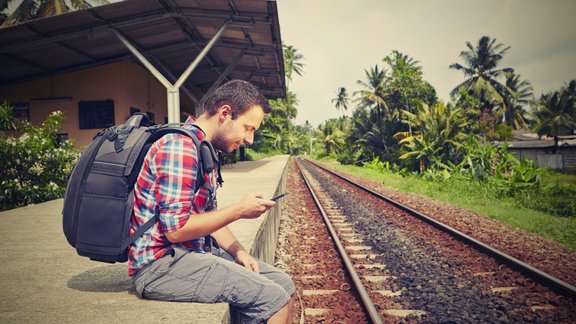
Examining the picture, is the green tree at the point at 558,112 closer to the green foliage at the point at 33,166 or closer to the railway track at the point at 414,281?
the railway track at the point at 414,281

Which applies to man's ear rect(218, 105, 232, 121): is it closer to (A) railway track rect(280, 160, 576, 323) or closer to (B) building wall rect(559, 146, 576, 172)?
(A) railway track rect(280, 160, 576, 323)

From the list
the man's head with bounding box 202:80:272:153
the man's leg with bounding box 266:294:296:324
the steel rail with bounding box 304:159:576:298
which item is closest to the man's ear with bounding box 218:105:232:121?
the man's head with bounding box 202:80:272:153

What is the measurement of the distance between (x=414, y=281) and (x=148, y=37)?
1083cm

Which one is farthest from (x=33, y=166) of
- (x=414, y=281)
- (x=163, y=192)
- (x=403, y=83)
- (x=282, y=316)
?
(x=403, y=83)

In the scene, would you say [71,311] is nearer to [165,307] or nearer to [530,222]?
[165,307]

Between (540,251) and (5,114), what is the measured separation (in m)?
10.1

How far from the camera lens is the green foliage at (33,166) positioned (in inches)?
239

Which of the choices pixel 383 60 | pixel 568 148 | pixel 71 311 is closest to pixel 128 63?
pixel 71 311

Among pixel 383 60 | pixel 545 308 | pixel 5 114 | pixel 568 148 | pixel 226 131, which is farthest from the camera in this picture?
pixel 383 60

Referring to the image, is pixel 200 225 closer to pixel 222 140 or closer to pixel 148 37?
pixel 222 140

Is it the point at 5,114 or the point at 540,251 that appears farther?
the point at 5,114

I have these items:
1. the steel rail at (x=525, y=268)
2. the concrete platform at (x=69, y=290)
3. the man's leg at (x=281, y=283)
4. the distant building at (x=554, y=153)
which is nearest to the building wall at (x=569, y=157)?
the distant building at (x=554, y=153)

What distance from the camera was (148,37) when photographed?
35.0 ft

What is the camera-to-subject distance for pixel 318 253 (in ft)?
16.2
